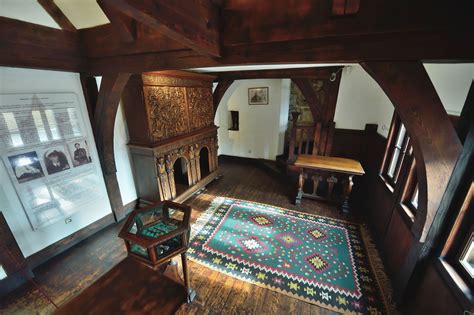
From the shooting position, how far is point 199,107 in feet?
11.9

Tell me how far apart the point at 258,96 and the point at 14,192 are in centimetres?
465

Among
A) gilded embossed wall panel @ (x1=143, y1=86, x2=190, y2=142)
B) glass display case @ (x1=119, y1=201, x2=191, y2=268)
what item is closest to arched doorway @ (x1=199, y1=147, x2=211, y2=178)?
gilded embossed wall panel @ (x1=143, y1=86, x2=190, y2=142)

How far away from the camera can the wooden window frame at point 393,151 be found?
2266mm

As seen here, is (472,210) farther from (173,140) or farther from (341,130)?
(173,140)

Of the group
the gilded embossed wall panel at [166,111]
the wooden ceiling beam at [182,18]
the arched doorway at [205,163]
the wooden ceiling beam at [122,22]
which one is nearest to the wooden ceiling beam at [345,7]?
the wooden ceiling beam at [182,18]

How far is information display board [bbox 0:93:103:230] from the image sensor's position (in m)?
1.88

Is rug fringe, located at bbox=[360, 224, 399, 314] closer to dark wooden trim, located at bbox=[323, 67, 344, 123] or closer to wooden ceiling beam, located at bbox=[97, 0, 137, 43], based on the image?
dark wooden trim, located at bbox=[323, 67, 344, 123]

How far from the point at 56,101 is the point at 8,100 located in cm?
38

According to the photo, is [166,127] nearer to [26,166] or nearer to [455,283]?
[26,166]

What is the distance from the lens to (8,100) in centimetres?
182

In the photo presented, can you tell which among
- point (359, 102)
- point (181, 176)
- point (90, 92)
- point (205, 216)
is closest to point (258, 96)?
point (359, 102)

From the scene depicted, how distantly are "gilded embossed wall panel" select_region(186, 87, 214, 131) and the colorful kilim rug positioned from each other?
175cm

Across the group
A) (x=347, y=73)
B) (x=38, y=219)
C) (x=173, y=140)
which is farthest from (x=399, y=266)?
(x=38, y=219)

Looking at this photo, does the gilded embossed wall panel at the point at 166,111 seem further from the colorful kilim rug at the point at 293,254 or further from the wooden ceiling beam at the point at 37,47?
the colorful kilim rug at the point at 293,254
